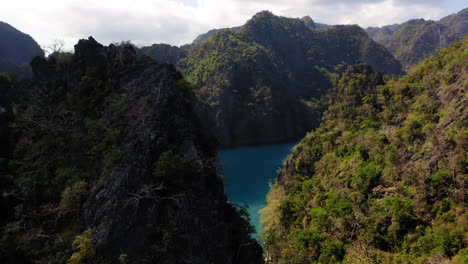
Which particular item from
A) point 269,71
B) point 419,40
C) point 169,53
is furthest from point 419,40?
point 169,53

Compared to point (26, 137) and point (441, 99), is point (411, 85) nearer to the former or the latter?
point (441, 99)

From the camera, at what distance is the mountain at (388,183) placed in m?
19.6

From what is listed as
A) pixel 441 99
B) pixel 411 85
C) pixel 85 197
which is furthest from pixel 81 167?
pixel 411 85

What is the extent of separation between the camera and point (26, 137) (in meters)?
19.8

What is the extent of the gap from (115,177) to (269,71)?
3496 inches

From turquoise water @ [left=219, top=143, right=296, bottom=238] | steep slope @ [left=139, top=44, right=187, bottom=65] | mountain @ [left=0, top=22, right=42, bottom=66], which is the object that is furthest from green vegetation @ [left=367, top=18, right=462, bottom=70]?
mountain @ [left=0, top=22, right=42, bottom=66]

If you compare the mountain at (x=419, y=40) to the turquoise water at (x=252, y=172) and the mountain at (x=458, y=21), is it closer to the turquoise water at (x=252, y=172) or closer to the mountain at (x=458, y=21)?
the mountain at (x=458, y=21)

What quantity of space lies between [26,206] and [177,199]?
9.04 metres

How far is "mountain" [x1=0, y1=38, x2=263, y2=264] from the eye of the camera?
13914mm

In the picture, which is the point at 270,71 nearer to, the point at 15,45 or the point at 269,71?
the point at 269,71

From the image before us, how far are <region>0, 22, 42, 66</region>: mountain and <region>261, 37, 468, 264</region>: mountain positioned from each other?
73.2 metres

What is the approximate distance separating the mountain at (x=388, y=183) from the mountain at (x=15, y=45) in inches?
2884

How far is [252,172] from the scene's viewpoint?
53.1m

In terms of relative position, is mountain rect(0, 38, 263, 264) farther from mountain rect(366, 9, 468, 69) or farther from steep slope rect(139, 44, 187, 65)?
mountain rect(366, 9, 468, 69)
